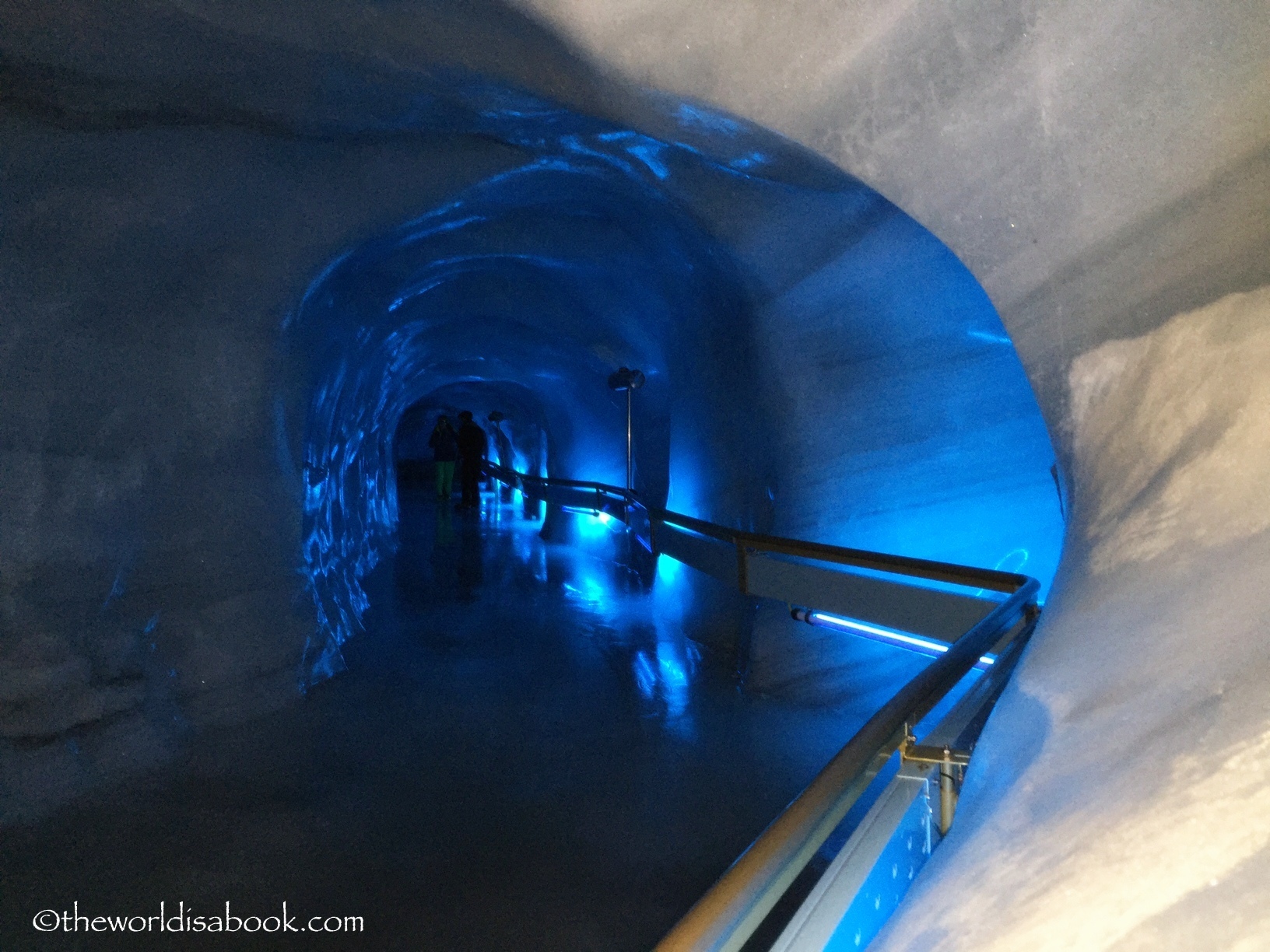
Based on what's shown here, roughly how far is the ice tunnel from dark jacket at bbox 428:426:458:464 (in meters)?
9.17

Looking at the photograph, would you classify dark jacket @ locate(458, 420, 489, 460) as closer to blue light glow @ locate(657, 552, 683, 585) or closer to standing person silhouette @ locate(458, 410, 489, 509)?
standing person silhouette @ locate(458, 410, 489, 509)

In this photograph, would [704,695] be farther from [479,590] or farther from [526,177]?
[479,590]

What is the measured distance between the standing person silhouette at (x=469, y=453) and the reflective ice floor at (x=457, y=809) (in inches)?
471

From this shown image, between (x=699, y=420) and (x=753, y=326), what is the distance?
212cm

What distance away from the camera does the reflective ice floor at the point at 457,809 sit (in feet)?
11.1

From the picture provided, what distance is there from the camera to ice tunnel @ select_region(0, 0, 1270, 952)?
1966mm

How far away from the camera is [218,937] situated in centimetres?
325

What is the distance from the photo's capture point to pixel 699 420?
8625 mm

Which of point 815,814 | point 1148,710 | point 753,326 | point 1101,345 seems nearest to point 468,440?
point 753,326

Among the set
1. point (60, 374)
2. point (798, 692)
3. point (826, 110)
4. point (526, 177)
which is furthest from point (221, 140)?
point (798, 692)

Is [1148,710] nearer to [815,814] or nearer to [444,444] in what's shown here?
[815,814]

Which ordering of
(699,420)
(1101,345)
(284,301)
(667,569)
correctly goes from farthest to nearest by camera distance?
(667,569), (699,420), (284,301), (1101,345)

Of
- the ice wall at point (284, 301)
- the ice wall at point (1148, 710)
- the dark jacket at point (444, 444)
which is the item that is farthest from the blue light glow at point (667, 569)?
the dark jacket at point (444, 444)

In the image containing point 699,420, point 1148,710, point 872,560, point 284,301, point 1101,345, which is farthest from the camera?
point 699,420
